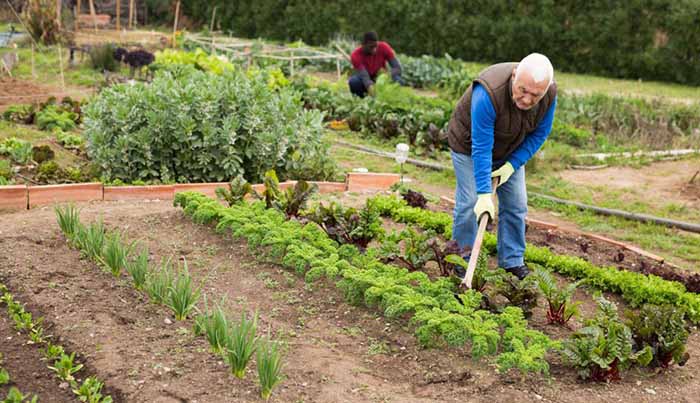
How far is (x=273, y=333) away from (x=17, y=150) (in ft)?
14.1

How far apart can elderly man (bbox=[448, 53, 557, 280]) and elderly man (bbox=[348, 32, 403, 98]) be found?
21.4ft

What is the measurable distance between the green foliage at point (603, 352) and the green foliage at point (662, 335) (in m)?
0.13

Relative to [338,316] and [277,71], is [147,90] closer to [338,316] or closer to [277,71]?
[338,316]

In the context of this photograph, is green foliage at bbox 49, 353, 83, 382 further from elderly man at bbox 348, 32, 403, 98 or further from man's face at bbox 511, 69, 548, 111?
elderly man at bbox 348, 32, 403, 98

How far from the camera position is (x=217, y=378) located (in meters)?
3.82

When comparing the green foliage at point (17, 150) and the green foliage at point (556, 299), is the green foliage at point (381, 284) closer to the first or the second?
the green foliage at point (556, 299)

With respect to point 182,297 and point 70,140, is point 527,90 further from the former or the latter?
point 70,140

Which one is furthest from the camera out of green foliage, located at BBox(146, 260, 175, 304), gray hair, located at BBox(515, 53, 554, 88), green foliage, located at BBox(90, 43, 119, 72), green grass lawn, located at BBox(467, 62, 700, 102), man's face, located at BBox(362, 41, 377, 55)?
green grass lawn, located at BBox(467, 62, 700, 102)

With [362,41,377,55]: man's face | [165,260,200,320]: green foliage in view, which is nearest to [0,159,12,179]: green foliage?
[165,260,200,320]: green foliage

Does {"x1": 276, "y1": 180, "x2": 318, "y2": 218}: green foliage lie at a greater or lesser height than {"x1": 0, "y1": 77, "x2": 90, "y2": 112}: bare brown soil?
greater

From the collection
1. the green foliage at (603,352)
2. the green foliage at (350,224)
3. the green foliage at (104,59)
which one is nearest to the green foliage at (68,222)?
the green foliage at (350,224)

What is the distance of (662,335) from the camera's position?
441cm

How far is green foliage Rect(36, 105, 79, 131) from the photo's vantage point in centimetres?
944

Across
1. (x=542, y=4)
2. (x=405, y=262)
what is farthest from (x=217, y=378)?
(x=542, y=4)
